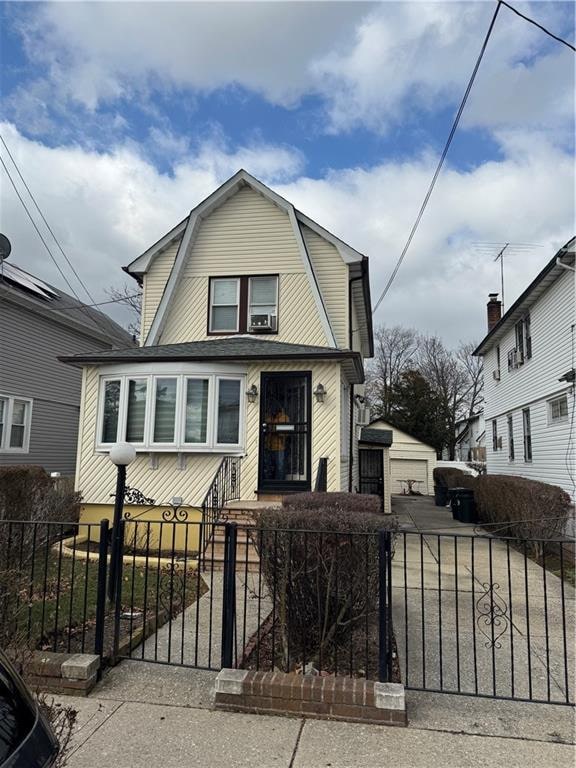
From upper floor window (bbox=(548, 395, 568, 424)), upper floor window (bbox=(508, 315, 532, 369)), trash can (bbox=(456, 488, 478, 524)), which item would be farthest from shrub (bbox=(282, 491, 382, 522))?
upper floor window (bbox=(508, 315, 532, 369))

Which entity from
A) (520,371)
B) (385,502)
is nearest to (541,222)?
(520,371)

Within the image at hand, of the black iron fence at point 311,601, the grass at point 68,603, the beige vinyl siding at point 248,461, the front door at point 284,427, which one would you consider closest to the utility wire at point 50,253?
the beige vinyl siding at point 248,461

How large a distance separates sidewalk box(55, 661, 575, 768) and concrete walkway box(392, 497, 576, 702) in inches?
8.1

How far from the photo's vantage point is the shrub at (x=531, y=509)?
9.51m

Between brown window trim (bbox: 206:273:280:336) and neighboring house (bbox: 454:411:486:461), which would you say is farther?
neighboring house (bbox: 454:411:486:461)

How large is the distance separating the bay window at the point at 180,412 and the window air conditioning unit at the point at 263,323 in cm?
206

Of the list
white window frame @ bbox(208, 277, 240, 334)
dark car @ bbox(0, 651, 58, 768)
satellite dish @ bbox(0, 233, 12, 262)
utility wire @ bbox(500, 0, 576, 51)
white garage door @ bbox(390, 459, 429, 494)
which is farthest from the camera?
white garage door @ bbox(390, 459, 429, 494)

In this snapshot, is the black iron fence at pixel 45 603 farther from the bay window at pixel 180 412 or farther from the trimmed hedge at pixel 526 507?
the trimmed hedge at pixel 526 507

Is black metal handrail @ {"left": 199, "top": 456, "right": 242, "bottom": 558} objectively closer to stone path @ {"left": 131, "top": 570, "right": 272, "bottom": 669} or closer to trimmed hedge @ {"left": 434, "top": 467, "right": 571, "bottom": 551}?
stone path @ {"left": 131, "top": 570, "right": 272, "bottom": 669}

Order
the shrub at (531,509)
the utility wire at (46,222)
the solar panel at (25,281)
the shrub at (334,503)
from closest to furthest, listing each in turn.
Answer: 1. the shrub at (334,503)
2. the shrub at (531,509)
3. the utility wire at (46,222)
4. the solar panel at (25,281)

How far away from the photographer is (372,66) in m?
7.75

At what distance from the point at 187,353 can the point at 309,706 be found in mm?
7890

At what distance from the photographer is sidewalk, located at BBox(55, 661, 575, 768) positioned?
2.79m

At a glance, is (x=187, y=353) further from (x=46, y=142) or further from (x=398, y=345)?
(x=398, y=345)
